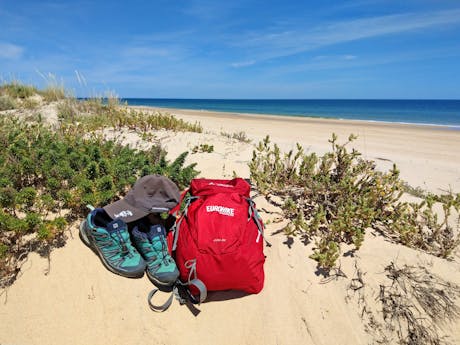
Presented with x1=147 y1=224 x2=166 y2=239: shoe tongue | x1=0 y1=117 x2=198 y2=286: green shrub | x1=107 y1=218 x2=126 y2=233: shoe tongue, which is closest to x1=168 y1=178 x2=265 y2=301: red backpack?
x1=147 y1=224 x2=166 y2=239: shoe tongue

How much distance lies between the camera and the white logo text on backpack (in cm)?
261

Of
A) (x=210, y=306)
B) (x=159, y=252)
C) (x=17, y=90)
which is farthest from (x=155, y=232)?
(x=17, y=90)

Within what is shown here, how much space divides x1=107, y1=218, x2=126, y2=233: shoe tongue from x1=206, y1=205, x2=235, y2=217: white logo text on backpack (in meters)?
0.80

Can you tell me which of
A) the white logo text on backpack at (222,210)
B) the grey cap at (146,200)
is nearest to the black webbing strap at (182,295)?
the white logo text on backpack at (222,210)

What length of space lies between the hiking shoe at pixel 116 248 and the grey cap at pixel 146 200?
0.46ft

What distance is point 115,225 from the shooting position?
2533mm

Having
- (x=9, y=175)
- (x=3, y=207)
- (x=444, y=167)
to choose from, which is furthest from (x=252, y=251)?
(x=444, y=167)

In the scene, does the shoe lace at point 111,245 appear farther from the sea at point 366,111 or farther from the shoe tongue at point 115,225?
the sea at point 366,111

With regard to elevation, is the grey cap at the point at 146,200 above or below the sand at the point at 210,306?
above

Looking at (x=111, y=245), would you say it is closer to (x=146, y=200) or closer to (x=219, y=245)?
(x=146, y=200)

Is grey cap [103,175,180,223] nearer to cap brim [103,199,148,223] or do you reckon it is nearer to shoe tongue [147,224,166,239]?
cap brim [103,199,148,223]

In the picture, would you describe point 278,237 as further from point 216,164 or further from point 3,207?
point 3,207

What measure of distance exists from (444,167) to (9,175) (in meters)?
8.61

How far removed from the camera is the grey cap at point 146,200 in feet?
8.93
